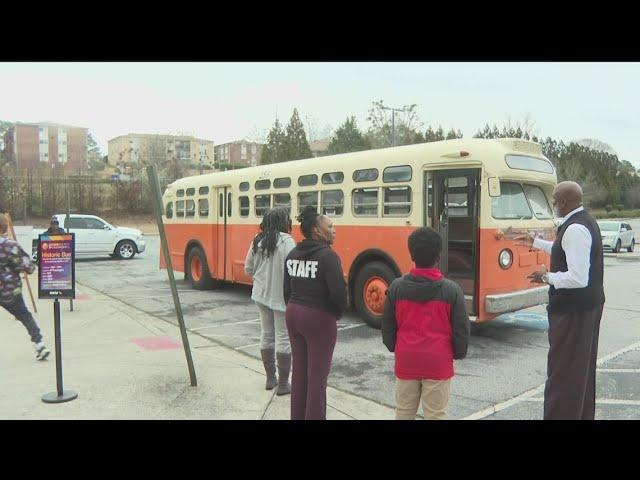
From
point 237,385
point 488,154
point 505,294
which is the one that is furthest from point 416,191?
point 237,385

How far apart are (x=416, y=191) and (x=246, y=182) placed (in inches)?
175

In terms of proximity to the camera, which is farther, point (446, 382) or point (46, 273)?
point (46, 273)

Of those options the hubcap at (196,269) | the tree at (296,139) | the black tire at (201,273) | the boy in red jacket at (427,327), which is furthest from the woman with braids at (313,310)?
the tree at (296,139)

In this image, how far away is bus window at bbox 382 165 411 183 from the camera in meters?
8.09

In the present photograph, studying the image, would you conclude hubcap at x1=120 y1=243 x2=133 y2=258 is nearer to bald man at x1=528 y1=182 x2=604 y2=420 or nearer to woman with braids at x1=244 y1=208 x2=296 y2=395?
woman with braids at x1=244 y1=208 x2=296 y2=395

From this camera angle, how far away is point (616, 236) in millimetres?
24703

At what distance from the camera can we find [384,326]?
352 centimetres

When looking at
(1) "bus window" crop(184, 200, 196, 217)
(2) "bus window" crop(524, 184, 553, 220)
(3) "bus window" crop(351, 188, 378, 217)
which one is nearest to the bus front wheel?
(1) "bus window" crop(184, 200, 196, 217)

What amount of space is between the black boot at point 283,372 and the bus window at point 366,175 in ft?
13.4

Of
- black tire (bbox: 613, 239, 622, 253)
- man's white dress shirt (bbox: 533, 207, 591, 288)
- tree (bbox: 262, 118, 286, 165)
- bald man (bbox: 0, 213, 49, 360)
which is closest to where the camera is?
man's white dress shirt (bbox: 533, 207, 591, 288)

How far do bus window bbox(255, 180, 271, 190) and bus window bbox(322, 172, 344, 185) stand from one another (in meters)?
1.61

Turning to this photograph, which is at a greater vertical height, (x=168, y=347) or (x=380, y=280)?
(x=380, y=280)

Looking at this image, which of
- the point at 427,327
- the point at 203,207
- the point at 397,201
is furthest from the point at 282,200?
the point at 427,327

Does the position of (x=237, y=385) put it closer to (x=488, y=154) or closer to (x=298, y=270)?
(x=298, y=270)
